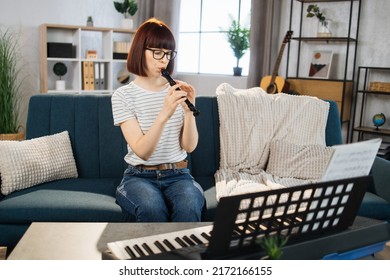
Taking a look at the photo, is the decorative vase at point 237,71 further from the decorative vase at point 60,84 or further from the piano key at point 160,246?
the piano key at point 160,246

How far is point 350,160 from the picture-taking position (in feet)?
2.85

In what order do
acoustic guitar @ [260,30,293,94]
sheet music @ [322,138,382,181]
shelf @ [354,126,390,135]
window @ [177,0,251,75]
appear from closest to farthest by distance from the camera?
sheet music @ [322,138,382,181] < shelf @ [354,126,390,135] < acoustic guitar @ [260,30,293,94] < window @ [177,0,251,75]

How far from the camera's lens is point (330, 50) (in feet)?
14.3

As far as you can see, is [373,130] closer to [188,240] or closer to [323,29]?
[323,29]

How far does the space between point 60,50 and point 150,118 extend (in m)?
2.85

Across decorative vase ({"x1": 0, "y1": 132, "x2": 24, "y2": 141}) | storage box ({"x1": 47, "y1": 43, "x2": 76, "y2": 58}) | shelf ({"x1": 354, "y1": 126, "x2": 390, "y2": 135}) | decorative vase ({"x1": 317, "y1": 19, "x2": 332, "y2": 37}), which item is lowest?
decorative vase ({"x1": 0, "y1": 132, "x2": 24, "y2": 141})

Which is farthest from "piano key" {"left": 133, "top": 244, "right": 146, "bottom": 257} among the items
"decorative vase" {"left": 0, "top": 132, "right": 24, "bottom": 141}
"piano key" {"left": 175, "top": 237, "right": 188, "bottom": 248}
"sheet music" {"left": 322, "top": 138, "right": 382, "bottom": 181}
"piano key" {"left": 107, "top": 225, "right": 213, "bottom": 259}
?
"decorative vase" {"left": 0, "top": 132, "right": 24, "bottom": 141}

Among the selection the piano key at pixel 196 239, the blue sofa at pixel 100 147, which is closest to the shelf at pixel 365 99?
the blue sofa at pixel 100 147

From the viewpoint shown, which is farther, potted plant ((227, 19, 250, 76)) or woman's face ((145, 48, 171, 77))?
potted plant ((227, 19, 250, 76))

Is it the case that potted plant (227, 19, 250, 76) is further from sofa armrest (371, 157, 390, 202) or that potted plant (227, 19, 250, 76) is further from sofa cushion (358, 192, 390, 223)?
sofa cushion (358, 192, 390, 223)

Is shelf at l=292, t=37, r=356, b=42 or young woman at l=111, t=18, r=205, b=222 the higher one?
shelf at l=292, t=37, r=356, b=42

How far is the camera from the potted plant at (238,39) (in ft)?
15.6

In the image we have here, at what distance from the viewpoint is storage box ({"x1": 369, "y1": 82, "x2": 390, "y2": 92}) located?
3.92m
